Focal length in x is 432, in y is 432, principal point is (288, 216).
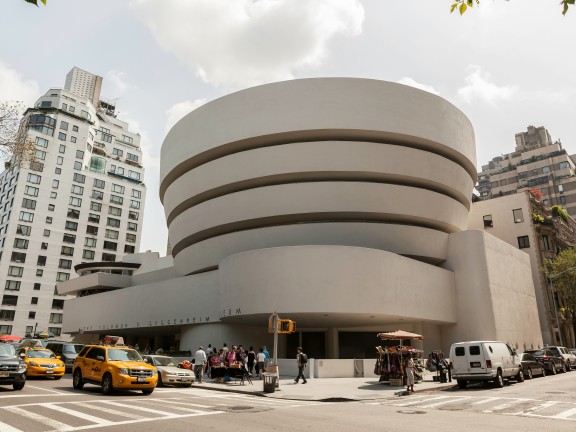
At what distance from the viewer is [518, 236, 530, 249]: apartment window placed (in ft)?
171

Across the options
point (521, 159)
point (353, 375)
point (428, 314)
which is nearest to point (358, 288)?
point (353, 375)

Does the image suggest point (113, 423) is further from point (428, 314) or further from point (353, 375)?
point (428, 314)

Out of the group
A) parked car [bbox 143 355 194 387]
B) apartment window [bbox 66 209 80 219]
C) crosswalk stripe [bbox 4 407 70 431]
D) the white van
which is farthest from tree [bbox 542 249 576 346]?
apartment window [bbox 66 209 80 219]

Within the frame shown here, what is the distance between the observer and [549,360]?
2859 cm

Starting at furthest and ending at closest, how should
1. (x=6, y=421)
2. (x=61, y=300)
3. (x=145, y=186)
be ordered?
(x=145, y=186)
(x=61, y=300)
(x=6, y=421)

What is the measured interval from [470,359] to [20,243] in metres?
74.7

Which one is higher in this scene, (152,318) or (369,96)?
(369,96)

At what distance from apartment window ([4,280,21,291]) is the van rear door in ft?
237

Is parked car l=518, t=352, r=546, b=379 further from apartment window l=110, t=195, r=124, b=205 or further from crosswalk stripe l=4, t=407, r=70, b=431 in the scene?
apartment window l=110, t=195, r=124, b=205

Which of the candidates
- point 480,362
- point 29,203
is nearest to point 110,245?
point 29,203

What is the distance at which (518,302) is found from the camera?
139 feet

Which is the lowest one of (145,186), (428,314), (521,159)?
(428,314)

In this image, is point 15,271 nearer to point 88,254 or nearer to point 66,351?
point 88,254

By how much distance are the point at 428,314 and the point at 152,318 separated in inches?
1051
